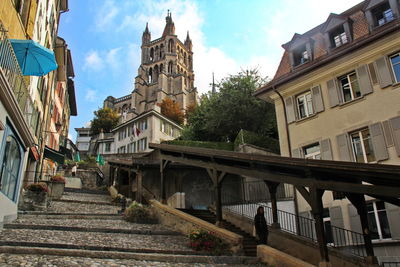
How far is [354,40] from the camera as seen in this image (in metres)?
16.6

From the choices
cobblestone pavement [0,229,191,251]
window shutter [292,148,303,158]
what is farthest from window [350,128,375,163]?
cobblestone pavement [0,229,191,251]

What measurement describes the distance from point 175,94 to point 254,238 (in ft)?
271

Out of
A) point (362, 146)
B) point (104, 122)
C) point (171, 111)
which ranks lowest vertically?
point (362, 146)

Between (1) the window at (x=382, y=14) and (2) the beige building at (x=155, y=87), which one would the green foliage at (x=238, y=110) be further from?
(2) the beige building at (x=155, y=87)

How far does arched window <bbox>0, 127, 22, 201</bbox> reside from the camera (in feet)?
38.1

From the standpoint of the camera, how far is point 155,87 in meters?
98.6

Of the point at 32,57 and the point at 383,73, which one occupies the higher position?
the point at 32,57

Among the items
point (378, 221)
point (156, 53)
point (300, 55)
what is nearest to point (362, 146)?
point (378, 221)

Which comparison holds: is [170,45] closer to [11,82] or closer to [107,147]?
[107,147]

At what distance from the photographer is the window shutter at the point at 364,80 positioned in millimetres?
15453

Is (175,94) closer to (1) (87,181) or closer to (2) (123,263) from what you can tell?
(1) (87,181)

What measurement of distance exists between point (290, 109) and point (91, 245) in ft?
40.3

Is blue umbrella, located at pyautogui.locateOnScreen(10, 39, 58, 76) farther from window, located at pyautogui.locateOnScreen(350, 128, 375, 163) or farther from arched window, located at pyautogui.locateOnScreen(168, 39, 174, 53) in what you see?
arched window, located at pyautogui.locateOnScreen(168, 39, 174, 53)

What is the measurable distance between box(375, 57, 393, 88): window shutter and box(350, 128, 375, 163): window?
2.05 metres
